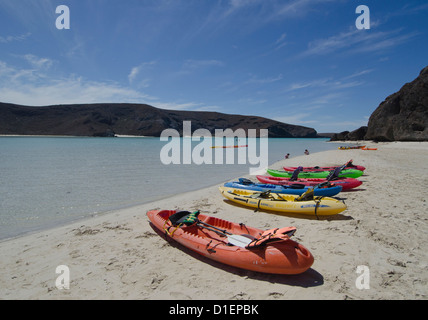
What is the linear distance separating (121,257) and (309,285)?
3.35m

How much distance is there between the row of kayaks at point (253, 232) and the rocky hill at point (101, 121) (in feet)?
389

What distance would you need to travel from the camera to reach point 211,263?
4164 millimetres

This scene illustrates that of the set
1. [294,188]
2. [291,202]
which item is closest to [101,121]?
[294,188]

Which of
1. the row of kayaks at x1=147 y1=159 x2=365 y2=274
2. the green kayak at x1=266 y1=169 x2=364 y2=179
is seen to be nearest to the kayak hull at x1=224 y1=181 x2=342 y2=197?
the row of kayaks at x1=147 y1=159 x2=365 y2=274

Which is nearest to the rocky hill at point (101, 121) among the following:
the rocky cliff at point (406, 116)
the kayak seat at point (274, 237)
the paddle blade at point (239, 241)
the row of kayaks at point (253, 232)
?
the rocky cliff at point (406, 116)

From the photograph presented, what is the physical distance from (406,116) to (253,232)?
5652 cm

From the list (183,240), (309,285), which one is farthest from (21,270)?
(309,285)

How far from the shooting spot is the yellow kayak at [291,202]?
5.93 metres

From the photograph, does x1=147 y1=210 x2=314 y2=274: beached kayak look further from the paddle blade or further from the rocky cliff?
the rocky cliff

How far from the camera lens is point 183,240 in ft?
15.1

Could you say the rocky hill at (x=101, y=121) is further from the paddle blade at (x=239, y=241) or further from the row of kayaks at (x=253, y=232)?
the paddle blade at (x=239, y=241)

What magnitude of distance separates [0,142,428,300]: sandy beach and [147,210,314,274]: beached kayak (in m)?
0.20

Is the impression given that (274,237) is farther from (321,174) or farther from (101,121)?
(101,121)
